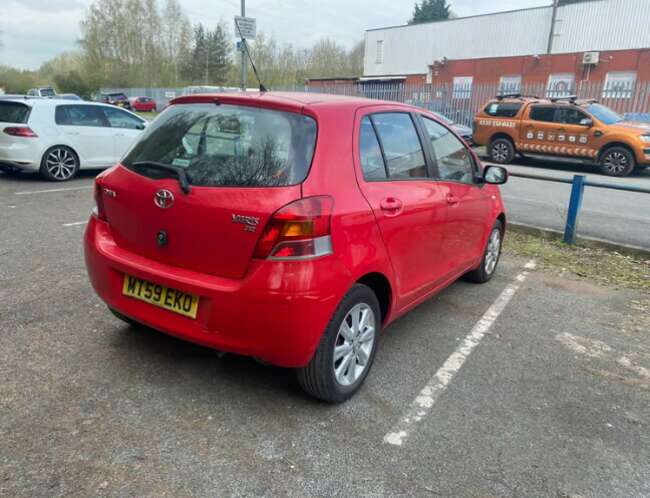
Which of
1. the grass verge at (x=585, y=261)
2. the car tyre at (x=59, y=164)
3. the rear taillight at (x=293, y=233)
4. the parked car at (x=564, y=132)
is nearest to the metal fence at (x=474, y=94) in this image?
the parked car at (x=564, y=132)

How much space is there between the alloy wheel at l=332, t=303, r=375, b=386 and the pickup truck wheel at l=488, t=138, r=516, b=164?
13740 millimetres

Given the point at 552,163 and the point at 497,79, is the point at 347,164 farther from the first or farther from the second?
the point at 497,79

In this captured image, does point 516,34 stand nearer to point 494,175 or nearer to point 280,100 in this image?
point 494,175

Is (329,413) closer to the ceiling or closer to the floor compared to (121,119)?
closer to the floor

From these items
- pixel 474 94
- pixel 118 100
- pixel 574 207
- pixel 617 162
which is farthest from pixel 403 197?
pixel 118 100

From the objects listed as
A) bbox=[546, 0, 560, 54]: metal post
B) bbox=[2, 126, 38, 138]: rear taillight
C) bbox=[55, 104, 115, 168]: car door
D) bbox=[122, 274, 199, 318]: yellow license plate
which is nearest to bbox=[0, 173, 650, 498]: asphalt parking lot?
→ bbox=[122, 274, 199, 318]: yellow license plate

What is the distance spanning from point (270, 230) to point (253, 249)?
0.13 meters

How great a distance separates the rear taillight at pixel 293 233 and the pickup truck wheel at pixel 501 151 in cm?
1424

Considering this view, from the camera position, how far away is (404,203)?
128 inches

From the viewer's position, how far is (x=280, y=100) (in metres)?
2.89

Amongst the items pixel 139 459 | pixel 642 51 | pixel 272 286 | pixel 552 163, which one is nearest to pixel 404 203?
pixel 272 286

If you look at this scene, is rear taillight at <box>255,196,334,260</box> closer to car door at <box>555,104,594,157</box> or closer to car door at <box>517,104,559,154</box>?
car door at <box>555,104,594,157</box>

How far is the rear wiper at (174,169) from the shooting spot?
8.90ft

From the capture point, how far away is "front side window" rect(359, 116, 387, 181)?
119 inches
